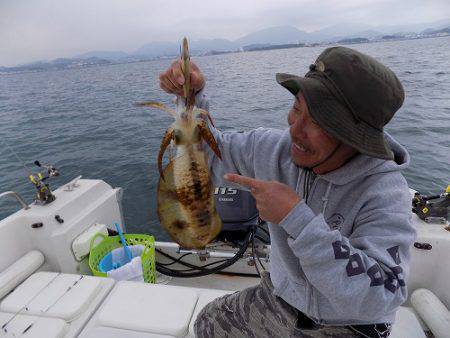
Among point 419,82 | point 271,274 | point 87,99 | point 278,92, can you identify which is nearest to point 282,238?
point 271,274

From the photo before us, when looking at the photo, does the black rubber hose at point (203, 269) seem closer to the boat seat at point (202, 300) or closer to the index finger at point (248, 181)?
the boat seat at point (202, 300)

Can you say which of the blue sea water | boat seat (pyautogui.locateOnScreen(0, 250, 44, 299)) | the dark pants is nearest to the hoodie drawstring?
the dark pants

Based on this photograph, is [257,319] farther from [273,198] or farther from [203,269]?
[203,269]

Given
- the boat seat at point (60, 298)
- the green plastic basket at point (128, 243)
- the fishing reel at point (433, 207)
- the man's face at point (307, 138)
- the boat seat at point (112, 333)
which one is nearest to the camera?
the man's face at point (307, 138)

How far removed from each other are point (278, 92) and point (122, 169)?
14788mm

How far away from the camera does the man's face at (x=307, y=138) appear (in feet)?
5.87

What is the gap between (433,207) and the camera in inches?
146

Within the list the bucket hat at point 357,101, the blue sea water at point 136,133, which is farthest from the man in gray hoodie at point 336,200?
the blue sea water at point 136,133

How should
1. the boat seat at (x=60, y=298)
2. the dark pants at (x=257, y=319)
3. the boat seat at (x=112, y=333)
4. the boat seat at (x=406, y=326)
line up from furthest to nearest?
the boat seat at (x=60, y=298)
the boat seat at (x=406, y=326)
the boat seat at (x=112, y=333)
the dark pants at (x=257, y=319)

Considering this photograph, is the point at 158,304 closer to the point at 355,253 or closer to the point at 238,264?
the point at 238,264

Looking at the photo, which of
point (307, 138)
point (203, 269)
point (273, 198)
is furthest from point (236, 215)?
point (273, 198)

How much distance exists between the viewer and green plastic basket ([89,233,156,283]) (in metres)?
3.97

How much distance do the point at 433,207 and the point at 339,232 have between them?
2.67m

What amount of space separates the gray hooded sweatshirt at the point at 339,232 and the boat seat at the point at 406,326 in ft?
3.83
